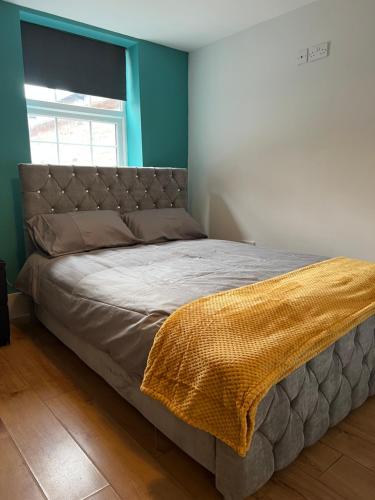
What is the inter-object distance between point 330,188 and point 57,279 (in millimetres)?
2048

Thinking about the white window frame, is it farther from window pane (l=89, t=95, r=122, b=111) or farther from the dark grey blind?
the dark grey blind

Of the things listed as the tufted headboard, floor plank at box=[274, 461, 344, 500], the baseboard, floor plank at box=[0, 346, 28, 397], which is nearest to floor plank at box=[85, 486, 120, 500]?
floor plank at box=[274, 461, 344, 500]

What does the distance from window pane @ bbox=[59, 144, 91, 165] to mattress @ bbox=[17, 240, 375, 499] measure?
115 cm

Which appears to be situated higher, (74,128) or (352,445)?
(74,128)

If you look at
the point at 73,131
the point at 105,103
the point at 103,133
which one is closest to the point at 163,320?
the point at 73,131

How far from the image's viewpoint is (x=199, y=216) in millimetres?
3779

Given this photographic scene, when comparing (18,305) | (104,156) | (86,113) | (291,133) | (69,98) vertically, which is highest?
(69,98)

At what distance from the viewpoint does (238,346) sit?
43.3 inches

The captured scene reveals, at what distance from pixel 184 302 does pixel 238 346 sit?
358 millimetres

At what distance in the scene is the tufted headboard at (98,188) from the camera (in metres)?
2.60

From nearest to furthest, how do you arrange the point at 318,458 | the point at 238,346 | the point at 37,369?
the point at 238,346 < the point at 318,458 < the point at 37,369

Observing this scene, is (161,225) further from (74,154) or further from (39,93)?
(39,93)

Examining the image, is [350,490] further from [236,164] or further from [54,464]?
[236,164]

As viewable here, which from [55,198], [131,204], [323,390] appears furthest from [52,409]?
[131,204]
